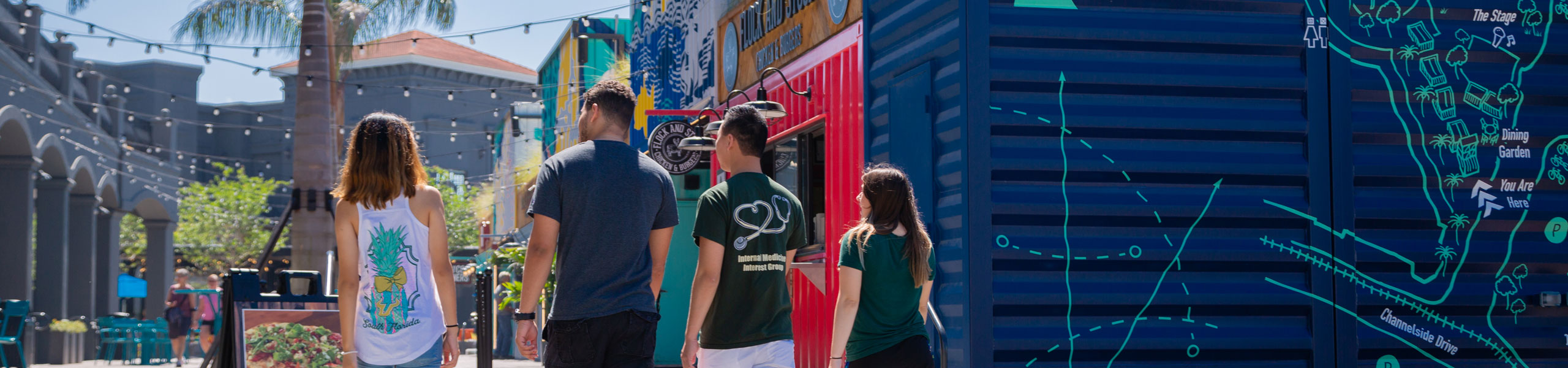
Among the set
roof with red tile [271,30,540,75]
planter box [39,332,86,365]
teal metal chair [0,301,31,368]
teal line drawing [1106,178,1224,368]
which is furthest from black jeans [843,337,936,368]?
roof with red tile [271,30,540,75]

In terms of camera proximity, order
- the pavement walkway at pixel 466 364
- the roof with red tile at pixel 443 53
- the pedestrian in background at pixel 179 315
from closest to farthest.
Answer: the pavement walkway at pixel 466 364, the pedestrian in background at pixel 179 315, the roof with red tile at pixel 443 53

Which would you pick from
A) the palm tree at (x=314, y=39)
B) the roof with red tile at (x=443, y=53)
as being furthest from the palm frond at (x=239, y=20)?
the roof with red tile at (x=443, y=53)

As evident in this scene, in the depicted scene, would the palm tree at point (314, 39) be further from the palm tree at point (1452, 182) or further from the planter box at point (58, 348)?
A: the palm tree at point (1452, 182)

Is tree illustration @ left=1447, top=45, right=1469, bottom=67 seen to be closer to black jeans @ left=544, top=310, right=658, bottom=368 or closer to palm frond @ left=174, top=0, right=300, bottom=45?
black jeans @ left=544, top=310, right=658, bottom=368

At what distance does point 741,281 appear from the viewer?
14.8 feet

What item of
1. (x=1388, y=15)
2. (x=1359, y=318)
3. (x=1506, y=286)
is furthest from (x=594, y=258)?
(x=1506, y=286)

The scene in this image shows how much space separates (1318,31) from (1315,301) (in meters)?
1.39

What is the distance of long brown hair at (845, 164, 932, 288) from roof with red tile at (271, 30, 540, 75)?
1791 inches

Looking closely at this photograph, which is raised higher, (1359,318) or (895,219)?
(895,219)

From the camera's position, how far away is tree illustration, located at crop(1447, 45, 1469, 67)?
6523mm

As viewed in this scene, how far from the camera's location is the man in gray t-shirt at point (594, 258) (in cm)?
405

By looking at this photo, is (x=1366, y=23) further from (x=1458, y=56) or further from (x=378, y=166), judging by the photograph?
(x=378, y=166)

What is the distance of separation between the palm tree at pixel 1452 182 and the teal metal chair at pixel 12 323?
1361 centimetres

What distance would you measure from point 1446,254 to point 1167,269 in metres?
1.55
